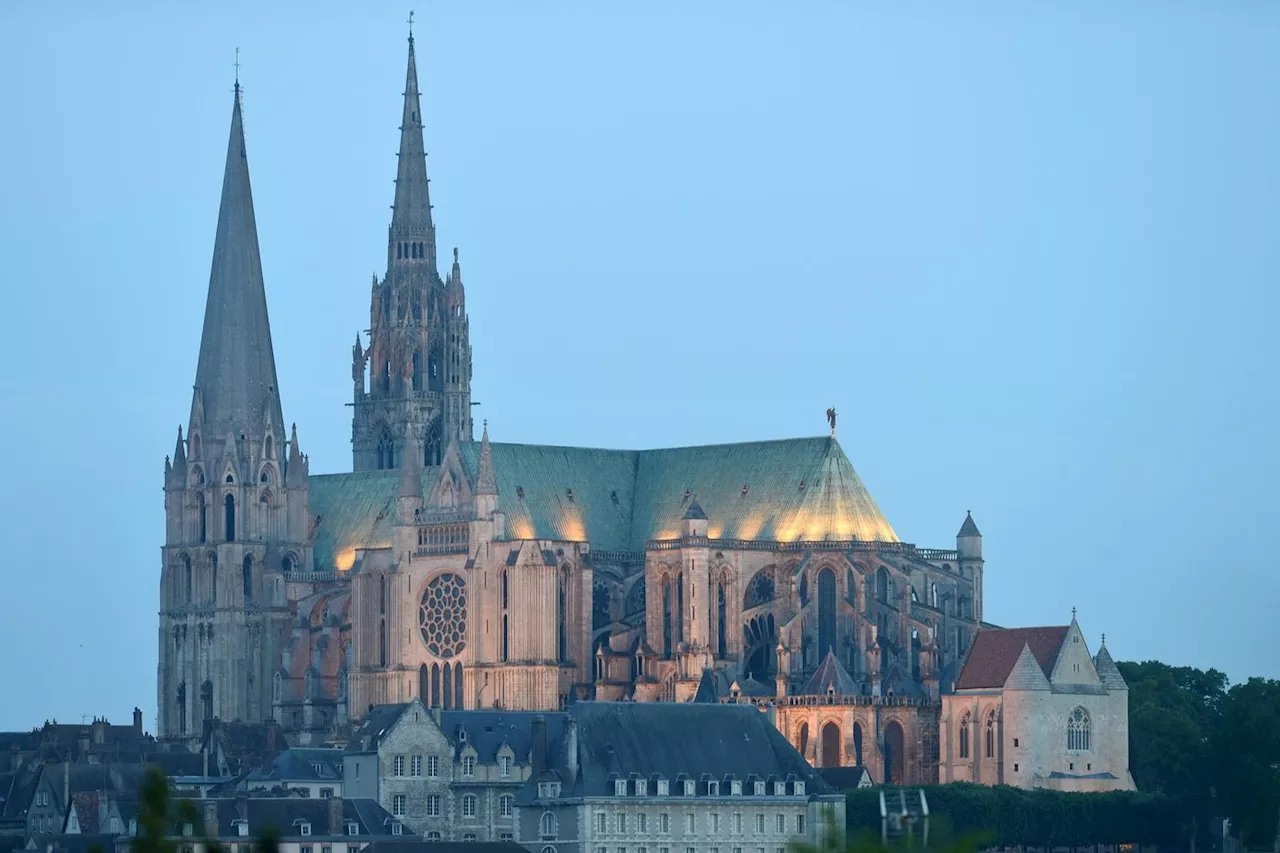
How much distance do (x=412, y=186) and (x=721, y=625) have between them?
43.9 meters

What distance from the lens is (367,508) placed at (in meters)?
Answer: 179

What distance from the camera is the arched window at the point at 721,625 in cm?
15962

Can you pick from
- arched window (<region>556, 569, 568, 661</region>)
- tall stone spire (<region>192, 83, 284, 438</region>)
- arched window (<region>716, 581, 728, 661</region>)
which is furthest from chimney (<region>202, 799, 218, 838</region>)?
tall stone spire (<region>192, 83, 284, 438</region>)

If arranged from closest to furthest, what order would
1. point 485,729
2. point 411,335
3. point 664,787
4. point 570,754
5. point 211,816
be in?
point 211,816, point 664,787, point 570,754, point 485,729, point 411,335

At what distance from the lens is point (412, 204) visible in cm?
19488

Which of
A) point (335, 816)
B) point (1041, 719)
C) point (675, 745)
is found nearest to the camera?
Result: point (335, 816)

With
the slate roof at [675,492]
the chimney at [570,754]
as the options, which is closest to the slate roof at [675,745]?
the chimney at [570,754]

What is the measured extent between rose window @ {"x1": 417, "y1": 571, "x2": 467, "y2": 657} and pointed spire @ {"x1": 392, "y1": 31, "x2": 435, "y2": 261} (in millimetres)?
35136

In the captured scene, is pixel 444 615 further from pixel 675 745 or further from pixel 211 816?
pixel 211 816

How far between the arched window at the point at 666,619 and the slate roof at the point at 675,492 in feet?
13.6

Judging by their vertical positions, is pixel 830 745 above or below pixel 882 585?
below

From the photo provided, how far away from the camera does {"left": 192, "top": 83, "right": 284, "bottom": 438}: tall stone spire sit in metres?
180

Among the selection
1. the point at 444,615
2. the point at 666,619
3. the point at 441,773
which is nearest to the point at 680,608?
the point at 666,619

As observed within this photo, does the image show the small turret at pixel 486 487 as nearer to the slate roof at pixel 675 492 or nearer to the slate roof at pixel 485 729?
the slate roof at pixel 675 492
